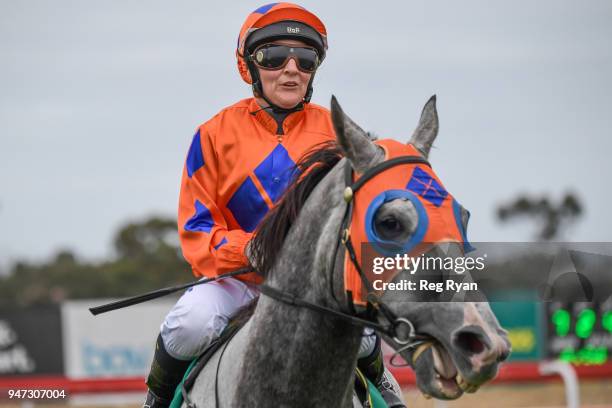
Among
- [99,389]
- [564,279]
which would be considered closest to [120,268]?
[99,389]

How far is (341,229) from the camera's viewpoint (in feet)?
10.0

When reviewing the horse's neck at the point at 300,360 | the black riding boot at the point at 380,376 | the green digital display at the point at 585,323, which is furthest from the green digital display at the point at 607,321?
the horse's neck at the point at 300,360

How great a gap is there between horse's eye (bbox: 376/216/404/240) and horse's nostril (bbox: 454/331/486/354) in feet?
1.30

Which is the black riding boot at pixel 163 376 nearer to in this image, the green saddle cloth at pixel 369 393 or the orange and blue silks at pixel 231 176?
the green saddle cloth at pixel 369 393

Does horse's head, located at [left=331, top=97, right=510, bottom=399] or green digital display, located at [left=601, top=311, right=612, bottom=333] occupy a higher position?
horse's head, located at [left=331, top=97, right=510, bottom=399]

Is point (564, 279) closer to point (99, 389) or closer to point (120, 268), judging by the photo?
point (99, 389)

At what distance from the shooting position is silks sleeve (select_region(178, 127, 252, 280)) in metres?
3.65

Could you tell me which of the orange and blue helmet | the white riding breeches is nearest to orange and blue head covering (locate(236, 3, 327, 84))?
the orange and blue helmet

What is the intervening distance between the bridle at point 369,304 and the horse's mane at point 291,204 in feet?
0.72

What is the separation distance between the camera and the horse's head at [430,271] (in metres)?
2.68

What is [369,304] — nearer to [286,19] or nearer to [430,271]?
[430,271]

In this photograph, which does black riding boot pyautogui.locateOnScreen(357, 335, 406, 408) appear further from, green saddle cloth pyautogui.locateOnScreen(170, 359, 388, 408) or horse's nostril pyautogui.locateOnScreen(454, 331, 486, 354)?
horse's nostril pyautogui.locateOnScreen(454, 331, 486, 354)

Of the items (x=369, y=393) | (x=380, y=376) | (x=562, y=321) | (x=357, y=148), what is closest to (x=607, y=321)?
(x=562, y=321)

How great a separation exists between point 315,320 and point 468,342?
66 cm
